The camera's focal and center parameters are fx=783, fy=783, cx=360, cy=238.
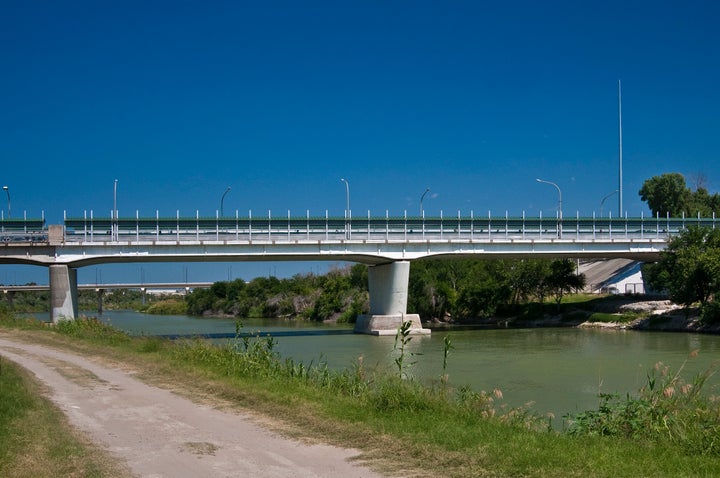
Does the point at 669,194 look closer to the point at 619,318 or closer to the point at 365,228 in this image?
the point at 619,318

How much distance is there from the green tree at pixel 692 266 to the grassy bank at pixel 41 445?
174 ft

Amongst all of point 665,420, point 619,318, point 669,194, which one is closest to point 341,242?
point 619,318

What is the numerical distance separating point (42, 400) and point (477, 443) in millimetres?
9339

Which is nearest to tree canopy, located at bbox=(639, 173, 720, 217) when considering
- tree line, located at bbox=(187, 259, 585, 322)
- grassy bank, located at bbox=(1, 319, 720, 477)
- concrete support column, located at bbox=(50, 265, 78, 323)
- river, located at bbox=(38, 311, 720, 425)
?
tree line, located at bbox=(187, 259, 585, 322)

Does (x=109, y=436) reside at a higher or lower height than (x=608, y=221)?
lower

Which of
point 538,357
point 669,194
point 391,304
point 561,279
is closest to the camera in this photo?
point 538,357

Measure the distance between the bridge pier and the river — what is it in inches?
66.3

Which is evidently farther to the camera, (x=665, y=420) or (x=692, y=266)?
(x=692, y=266)

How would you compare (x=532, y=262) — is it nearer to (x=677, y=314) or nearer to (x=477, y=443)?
(x=677, y=314)

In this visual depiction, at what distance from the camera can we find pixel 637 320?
65.5m

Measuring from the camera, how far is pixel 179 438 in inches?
487

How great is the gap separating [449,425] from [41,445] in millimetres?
6180

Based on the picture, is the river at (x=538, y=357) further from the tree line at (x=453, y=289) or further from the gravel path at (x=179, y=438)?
the tree line at (x=453, y=289)

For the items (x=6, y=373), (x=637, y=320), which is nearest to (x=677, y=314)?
(x=637, y=320)
